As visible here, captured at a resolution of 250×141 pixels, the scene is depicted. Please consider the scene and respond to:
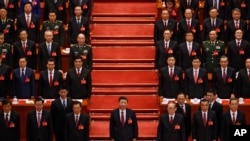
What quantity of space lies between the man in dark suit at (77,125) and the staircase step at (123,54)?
3079 mm

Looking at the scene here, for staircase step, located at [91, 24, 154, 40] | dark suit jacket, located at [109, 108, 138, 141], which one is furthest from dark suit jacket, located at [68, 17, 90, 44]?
dark suit jacket, located at [109, 108, 138, 141]

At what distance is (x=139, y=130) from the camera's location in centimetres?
1466

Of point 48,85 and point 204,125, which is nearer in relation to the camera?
point 204,125

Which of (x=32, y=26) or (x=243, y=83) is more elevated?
(x=32, y=26)

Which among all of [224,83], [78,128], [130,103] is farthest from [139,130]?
[224,83]

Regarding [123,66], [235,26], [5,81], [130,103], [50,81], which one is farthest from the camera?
[123,66]

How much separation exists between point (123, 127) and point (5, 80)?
2.64m

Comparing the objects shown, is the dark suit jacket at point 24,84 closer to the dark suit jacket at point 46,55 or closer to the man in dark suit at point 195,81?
the dark suit jacket at point 46,55

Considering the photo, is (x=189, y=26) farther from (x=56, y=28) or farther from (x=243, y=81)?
(x=56, y=28)

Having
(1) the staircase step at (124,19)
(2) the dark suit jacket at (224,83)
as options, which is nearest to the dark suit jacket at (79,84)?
(2) the dark suit jacket at (224,83)

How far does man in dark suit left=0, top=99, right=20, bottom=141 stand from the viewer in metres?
13.6

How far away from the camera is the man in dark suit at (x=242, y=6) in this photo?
54.4 feet

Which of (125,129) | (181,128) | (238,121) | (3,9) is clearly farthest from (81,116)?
(3,9)

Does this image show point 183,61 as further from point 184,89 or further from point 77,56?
point 77,56
